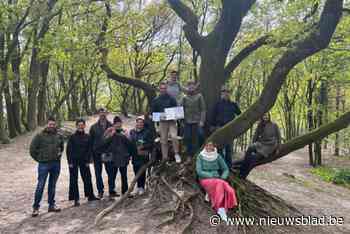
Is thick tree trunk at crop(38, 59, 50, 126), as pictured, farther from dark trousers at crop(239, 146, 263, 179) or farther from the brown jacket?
the brown jacket

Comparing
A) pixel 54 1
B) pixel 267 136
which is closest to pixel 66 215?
pixel 267 136

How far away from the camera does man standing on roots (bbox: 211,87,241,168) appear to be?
8000 mm

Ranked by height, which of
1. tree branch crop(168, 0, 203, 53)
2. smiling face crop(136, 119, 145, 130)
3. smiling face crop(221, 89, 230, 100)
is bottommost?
smiling face crop(136, 119, 145, 130)

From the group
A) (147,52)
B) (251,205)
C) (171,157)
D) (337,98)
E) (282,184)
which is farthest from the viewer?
(147,52)

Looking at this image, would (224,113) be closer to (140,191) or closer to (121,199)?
(140,191)

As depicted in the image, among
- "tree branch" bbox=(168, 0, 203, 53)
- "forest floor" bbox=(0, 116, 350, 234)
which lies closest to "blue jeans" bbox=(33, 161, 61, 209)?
"forest floor" bbox=(0, 116, 350, 234)

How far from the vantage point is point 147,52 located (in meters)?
28.0

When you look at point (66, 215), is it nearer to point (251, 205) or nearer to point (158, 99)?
point (158, 99)

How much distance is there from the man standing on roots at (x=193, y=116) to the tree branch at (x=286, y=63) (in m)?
0.57

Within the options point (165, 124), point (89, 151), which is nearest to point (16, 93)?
point (89, 151)

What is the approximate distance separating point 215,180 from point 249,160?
6.05 feet

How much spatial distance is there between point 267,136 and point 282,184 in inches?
255

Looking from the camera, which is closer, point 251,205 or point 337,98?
point 251,205

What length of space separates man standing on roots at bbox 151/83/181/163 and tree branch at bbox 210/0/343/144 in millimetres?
945
